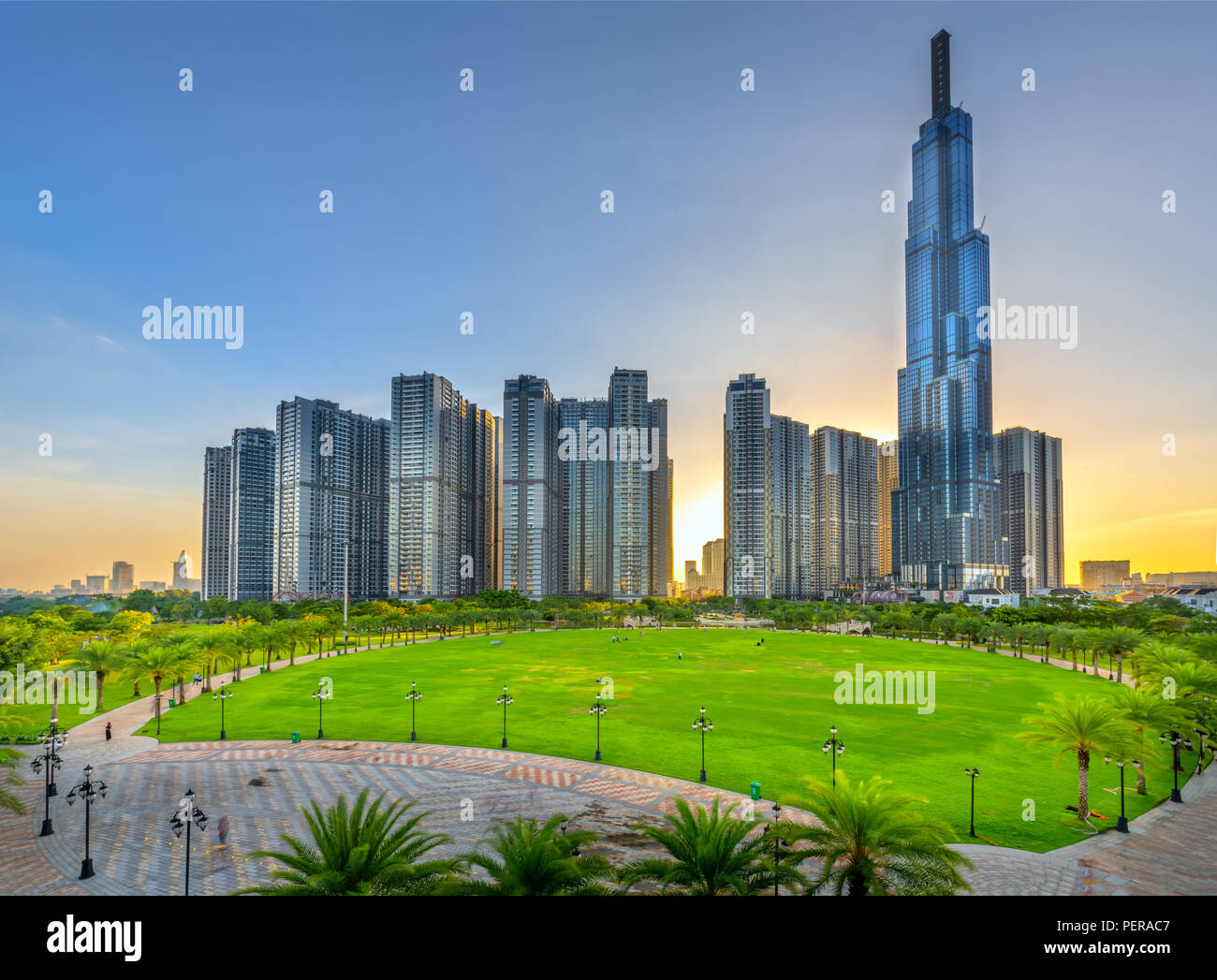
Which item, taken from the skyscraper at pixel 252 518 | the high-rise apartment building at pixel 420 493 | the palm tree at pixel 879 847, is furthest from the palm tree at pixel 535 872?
the skyscraper at pixel 252 518

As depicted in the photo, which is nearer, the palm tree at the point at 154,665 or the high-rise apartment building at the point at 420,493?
the palm tree at the point at 154,665

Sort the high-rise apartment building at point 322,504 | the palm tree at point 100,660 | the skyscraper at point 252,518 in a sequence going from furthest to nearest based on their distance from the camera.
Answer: the skyscraper at point 252,518
the high-rise apartment building at point 322,504
the palm tree at point 100,660

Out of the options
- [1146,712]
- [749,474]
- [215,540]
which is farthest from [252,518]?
[1146,712]

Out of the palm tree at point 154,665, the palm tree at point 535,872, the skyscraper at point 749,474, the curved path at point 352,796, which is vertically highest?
the skyscraper at point 749,474

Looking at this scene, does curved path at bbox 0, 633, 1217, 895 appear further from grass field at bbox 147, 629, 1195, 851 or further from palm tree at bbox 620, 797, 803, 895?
palm tree at bbox 620, 797, 803, 895

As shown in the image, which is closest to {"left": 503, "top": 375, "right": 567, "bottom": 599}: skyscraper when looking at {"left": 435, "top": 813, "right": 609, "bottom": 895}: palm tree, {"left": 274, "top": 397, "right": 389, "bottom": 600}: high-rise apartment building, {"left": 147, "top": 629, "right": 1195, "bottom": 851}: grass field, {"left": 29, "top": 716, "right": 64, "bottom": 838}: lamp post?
{"left": 274, "top": 397, "right": 389, "bottom": 600}: high-rise apartment building

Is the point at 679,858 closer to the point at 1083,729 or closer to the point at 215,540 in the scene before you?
the point at 1083,729

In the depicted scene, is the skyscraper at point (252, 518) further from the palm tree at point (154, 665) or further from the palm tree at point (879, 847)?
the palm tree at point (879, 847)
